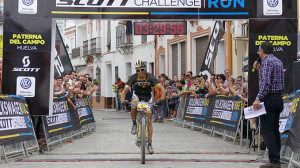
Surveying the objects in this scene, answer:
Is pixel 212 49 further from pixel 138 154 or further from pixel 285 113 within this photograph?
pixel 285 113

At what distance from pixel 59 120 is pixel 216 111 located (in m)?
4.51

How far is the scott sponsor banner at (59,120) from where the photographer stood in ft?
40.3

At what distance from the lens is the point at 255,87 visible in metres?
12.2

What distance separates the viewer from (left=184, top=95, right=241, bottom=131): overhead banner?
1377cm

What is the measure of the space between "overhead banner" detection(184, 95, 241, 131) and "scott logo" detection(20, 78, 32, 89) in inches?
196

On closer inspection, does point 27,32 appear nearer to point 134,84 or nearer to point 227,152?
point 134,84

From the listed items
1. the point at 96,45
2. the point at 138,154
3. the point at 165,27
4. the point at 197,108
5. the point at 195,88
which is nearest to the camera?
the point at 138,154

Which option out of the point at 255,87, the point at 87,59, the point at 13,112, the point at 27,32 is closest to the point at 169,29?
the point at 255,87

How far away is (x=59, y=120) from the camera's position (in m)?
13.0

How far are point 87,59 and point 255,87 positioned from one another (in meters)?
38.3

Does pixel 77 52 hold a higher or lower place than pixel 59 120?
higher

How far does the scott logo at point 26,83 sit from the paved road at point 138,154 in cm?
148

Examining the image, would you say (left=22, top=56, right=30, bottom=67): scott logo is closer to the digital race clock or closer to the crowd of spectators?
the digital race clock

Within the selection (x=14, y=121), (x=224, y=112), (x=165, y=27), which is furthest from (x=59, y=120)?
(x=224, y=112)
